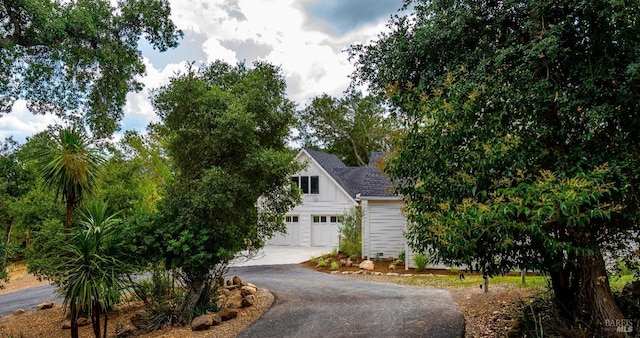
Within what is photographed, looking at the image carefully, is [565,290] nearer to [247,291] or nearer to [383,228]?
[247,291]

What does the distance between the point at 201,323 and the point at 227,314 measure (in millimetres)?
676

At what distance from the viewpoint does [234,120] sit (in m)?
7.65

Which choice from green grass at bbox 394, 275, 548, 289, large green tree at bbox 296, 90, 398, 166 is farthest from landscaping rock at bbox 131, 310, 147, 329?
large green tree at bbox 296, 90, 398, 166

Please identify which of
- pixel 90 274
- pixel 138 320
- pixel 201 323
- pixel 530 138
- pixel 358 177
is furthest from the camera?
pixel 358 177

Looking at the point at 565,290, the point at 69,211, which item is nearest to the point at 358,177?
the point at 69,211

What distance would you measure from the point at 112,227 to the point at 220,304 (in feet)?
9.95

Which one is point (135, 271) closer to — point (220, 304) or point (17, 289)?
point (220, 304)

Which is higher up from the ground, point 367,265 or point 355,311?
point 367,265

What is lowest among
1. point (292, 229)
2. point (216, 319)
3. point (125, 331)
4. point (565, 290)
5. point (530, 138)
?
point (125, 331)

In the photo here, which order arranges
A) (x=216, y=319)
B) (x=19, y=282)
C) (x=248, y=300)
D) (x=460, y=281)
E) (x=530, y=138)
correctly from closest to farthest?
(x=530, y=138) < (x=216, y=319) < (x=248, y=300) < (x=460, y=281) < (x=19, y=282)

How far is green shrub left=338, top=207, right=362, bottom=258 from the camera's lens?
16.2 metres

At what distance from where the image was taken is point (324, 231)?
22.1 m

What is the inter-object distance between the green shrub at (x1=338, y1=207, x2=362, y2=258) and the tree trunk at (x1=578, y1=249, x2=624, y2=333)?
11057 millimetres

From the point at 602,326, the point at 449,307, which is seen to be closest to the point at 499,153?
the point at 602,326
